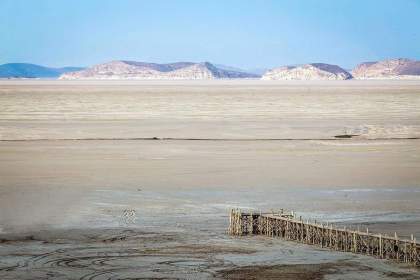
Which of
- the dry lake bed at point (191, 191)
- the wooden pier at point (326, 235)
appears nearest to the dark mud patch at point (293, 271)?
the dry lake bed at point (191, 191)

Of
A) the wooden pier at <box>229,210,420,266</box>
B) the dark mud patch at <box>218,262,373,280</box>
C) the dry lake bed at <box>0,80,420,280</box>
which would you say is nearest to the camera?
the dark mud patch at <box>218,262,373,280</box>

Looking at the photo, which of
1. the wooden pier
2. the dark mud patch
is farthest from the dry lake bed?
the wooden pier

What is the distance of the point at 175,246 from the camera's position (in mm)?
19531

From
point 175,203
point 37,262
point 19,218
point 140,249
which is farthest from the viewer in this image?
point 175,203

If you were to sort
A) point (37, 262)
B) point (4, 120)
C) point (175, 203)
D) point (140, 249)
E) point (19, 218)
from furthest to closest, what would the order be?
point (4, 120), point (175, 203), point (19, 218), point (140, 249), point (37, 262)

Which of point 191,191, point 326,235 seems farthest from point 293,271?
point 191,191

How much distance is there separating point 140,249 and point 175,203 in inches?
227

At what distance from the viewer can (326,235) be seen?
65.1 feet

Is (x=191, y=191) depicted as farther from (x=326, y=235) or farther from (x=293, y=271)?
(x=293, y=271)

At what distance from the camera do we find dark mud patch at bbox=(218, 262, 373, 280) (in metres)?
17.0

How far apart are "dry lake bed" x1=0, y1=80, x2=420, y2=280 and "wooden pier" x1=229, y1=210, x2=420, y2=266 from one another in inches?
13.9

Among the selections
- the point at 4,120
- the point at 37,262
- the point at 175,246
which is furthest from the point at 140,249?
the point at 4,120

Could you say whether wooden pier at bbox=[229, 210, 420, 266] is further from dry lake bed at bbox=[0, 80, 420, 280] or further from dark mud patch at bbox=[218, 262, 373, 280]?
→ dark mud patch at bbox=[218, 262, 373, 280]

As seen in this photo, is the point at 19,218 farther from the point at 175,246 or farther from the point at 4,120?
the point at 4,120
